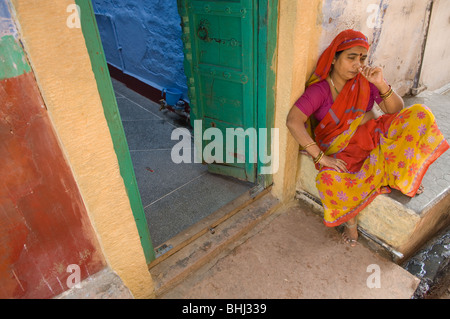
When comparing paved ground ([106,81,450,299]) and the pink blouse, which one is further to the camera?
the pink blouse

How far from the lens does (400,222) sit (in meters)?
2.38

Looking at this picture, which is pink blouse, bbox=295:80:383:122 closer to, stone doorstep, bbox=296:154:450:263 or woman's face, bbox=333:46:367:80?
woman's face, bbox=333:46:367:80

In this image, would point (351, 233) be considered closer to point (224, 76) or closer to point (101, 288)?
point (224, 76)

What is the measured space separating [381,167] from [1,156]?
2.50 meters

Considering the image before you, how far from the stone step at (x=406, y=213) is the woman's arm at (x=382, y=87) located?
0.70 meters

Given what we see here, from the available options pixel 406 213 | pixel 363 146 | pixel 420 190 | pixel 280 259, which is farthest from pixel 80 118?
pixel 420 190

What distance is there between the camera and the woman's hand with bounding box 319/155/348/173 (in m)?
2.42

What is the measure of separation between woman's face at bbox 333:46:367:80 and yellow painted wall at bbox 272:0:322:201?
26cm

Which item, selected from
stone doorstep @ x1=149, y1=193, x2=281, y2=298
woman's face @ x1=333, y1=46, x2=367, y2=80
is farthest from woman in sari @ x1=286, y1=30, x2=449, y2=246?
stone doorstep @ x1=149, y1=193, x2=281, y2=298

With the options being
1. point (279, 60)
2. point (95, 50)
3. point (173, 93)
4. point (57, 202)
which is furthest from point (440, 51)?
point (57, 202)

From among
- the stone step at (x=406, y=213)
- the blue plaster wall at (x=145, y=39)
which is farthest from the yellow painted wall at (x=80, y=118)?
the blue plaster wall at (x=145, y=39)

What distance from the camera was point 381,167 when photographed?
2.44 m

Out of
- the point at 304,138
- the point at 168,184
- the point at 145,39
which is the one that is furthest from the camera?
the point at 145,39

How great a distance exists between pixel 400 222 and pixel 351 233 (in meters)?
0.43
